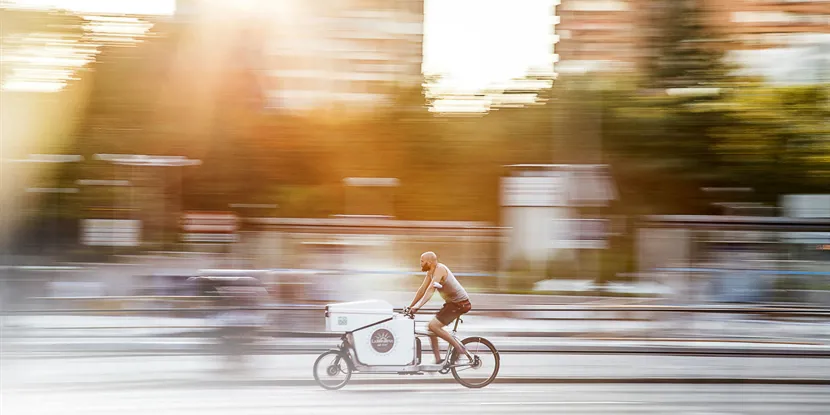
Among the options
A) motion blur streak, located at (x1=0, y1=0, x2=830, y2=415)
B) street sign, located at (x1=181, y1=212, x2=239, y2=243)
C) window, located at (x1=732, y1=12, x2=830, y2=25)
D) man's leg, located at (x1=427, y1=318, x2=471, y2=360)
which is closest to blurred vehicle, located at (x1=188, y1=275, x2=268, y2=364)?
motion blur streak, located at (x1=0, y1=0, x2=830, y2=415)

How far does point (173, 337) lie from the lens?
15.3 meters

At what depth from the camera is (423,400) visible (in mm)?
9297

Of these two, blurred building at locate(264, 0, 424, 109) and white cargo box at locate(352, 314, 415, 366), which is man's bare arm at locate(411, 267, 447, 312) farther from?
blurred building at locate(264, 0, 424, 109)

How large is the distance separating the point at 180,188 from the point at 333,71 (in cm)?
706

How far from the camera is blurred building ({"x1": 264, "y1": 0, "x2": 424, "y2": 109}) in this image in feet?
96.8

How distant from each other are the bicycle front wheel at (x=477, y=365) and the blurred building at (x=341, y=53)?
19511mm

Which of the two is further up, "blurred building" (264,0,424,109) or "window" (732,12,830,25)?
"window" (732,12,830,25)

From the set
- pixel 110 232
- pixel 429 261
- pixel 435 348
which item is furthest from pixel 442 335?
pixel 110 232

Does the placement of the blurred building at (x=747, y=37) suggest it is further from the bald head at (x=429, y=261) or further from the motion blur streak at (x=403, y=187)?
the bald head at (x=429, y=261)

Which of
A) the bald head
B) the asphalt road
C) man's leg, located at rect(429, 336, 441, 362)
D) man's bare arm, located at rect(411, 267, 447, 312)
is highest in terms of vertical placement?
the bald head

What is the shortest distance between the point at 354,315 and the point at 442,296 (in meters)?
0.93

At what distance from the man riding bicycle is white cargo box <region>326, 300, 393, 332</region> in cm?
33

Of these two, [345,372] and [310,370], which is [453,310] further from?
[310,370]

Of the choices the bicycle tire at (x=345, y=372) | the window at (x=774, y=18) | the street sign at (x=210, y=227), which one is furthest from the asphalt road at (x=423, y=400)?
the window at (x=774, y=18)
